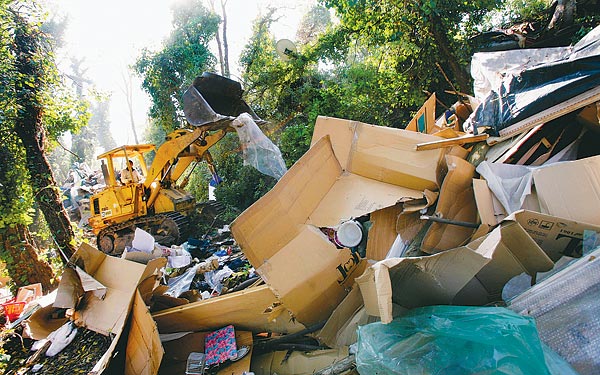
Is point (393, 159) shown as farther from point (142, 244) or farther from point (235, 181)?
point (235, 181)

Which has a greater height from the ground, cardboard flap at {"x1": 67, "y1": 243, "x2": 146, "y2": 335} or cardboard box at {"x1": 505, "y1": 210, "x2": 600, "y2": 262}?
cardboard box at {"x1": 505, "y1": 210, "x2": 600, "y2": 262}

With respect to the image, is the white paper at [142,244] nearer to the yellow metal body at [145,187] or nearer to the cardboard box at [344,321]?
the cardboard box at [344,321]

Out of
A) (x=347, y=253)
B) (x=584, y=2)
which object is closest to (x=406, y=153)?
(x=347, y=253)

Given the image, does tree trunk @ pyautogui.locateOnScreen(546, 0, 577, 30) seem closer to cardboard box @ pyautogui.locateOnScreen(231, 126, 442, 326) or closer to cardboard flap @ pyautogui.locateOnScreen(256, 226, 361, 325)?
cardboard box @ pyautogui.locateOnScreen(231, 126, 442, 326)

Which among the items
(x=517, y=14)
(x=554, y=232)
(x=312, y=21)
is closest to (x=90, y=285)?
(x=554, y=232)

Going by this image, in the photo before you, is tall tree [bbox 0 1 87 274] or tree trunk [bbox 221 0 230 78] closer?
tall tree [bbox 0 1 87 274]

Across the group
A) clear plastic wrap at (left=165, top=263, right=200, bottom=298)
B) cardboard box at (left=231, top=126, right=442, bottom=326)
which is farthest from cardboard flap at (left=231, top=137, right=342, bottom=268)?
clear plastic wrap at (left=165, top=263, right=200, bottom=298)

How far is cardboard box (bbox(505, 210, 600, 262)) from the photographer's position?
4.42 ft

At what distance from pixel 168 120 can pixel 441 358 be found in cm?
1004

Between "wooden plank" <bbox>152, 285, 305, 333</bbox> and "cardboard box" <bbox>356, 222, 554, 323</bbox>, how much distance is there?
79cm

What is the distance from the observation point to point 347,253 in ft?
5.77

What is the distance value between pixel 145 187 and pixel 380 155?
5.72m

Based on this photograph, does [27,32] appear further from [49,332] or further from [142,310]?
[142,310]

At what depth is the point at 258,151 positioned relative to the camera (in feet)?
14.0
